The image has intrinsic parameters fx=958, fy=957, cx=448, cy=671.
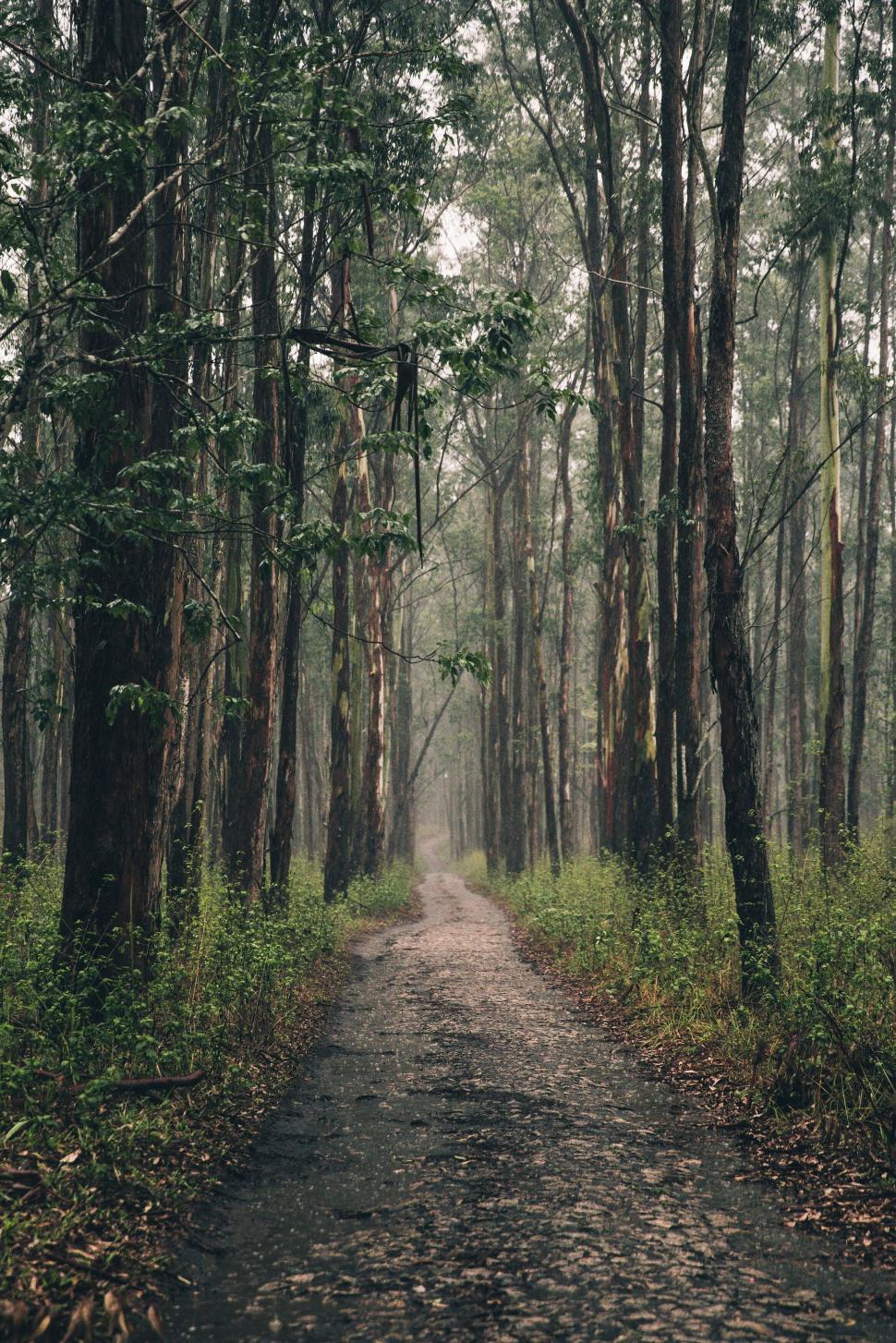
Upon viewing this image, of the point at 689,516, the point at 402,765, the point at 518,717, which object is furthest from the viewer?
the point at 402,765

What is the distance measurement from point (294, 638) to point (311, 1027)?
19.4 feet

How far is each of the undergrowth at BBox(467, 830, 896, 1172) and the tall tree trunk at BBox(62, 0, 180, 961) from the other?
4242 mm

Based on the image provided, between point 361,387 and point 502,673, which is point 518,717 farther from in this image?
point 361,387

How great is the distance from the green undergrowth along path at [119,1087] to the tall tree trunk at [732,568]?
3.71 m

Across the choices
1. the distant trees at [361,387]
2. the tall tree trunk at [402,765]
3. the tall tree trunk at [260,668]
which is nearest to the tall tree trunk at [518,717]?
the distant trees at [361,387]

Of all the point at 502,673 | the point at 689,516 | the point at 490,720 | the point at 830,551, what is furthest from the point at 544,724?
the point at 689,516

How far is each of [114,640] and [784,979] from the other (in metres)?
5.36

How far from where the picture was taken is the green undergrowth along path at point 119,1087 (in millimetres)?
3611

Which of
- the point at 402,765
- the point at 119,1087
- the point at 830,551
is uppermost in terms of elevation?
the point at 830,551

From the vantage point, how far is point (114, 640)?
6523 mm

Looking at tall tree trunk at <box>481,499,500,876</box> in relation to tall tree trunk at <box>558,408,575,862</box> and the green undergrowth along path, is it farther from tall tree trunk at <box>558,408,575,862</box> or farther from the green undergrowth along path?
the green undergrowth along path

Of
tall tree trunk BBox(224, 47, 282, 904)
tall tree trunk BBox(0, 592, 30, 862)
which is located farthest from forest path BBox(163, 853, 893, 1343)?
tall tree trunk BBox(0, 592, 30, 862)

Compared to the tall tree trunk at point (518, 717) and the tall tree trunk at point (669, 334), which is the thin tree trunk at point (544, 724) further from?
the tall tree trunk at point (669, 334)

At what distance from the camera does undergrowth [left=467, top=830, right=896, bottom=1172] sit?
529 centimetres
